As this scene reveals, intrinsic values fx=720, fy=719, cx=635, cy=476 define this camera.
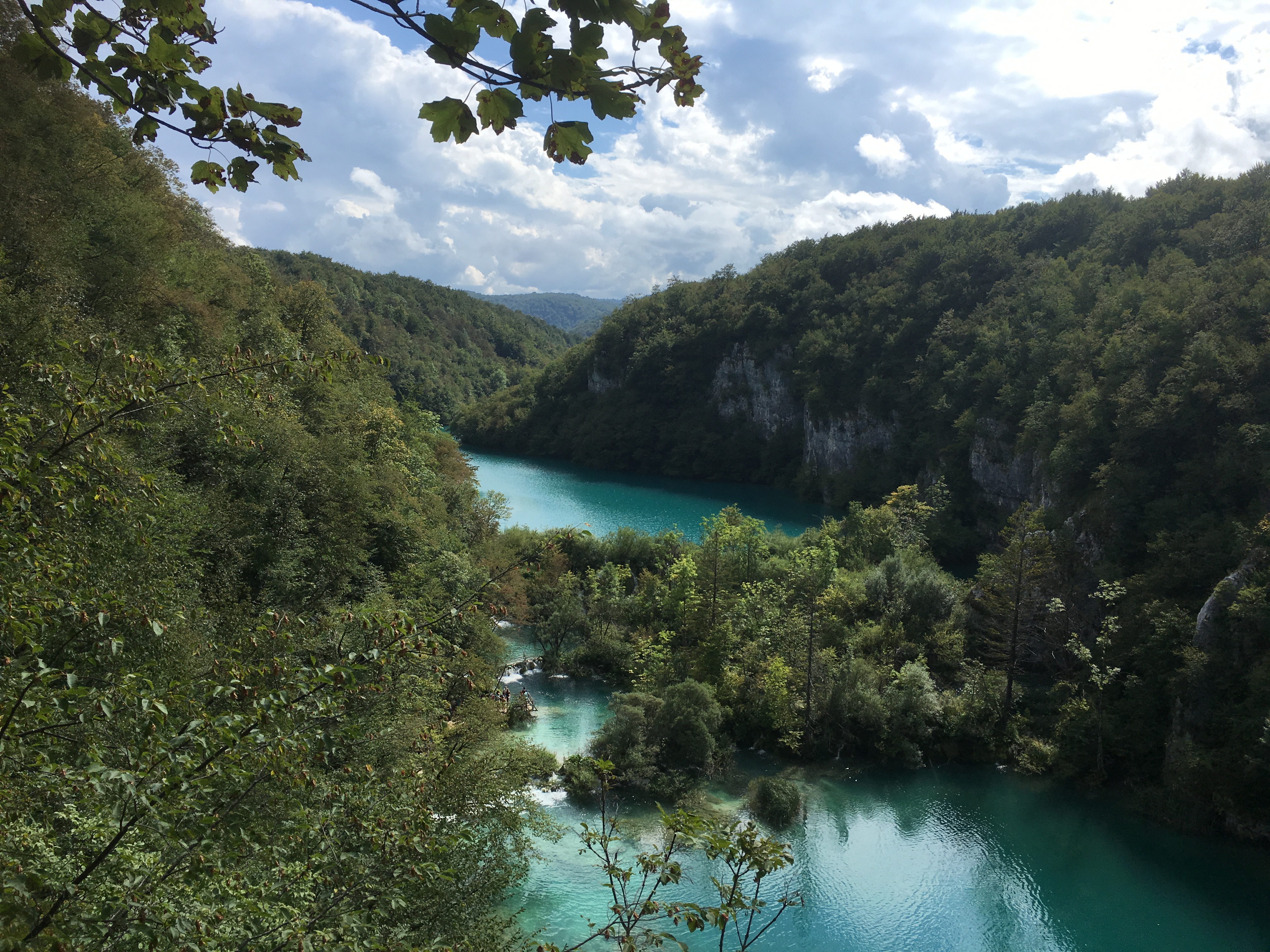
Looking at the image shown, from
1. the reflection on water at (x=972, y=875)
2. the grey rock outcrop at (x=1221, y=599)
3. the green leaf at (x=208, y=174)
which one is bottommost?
the reflection on water at (x=972, y=875)

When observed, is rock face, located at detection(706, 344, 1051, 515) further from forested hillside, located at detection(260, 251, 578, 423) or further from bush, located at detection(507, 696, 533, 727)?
forested hillside, located at detection(260, 251, 578, 423)

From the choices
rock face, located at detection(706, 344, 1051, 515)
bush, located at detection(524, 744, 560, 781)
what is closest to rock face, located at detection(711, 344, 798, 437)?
rock face, located at detection(706, 344, 1051, 515)

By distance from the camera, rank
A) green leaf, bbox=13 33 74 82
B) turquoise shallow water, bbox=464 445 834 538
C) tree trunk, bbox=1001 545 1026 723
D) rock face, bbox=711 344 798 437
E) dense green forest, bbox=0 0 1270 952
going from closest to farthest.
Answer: green leaf, bbox=13 33 74 82 → dense green forest, bbox=0 0 1270 952 → tree trunk, bbox=1001 545 1026 723 → turquoise shallow water, bbox=464 445 834 538 → rock face, bbox=711 344 798 437

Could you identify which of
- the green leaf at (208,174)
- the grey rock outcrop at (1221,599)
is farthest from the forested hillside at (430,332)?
the green leaf at (208,174)

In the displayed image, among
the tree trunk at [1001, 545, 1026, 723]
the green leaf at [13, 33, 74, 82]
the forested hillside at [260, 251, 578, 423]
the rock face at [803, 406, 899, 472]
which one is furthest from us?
the forested hillside at [260, 251, 578, 423]

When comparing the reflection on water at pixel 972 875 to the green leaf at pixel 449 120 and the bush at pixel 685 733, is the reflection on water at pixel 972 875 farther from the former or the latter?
the green leaf at pixel 449 120

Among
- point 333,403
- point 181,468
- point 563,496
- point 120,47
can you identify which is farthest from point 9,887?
point 563,496

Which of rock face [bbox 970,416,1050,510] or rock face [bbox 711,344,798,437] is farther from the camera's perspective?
rock face [bbox 711,344,798,437]
